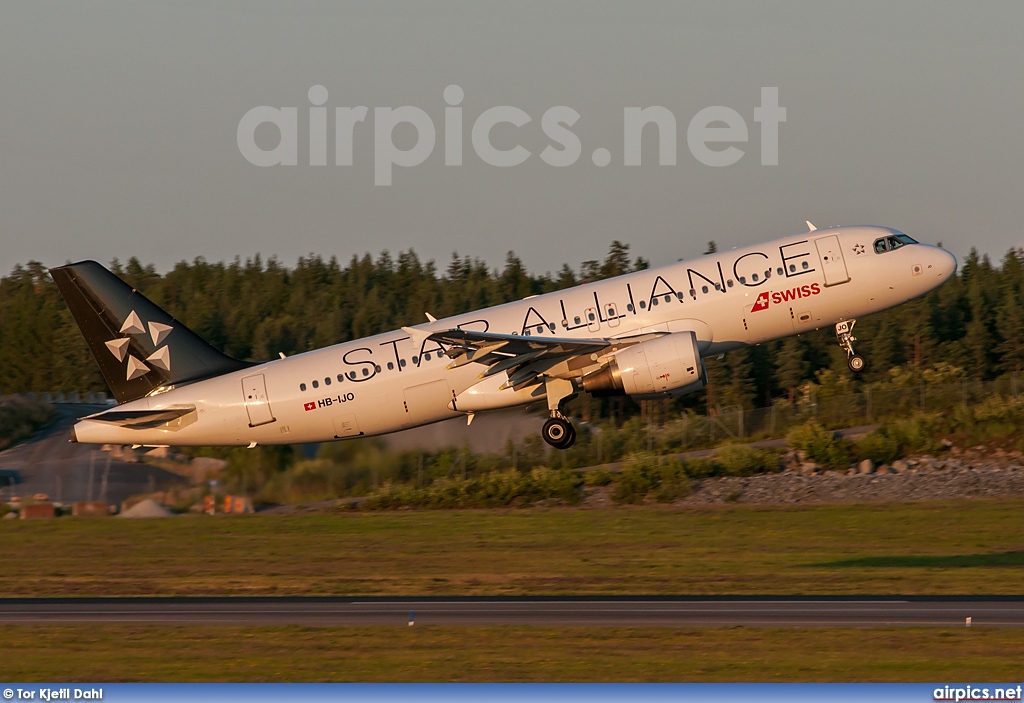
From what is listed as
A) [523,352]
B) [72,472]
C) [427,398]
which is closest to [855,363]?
[523,352]

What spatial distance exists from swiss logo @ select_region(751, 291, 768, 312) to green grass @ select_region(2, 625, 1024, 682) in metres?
12.2

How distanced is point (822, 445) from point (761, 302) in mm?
22050

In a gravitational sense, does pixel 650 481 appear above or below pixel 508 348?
below

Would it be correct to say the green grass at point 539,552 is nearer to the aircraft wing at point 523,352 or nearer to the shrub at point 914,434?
the aircraft wing at point 523,352

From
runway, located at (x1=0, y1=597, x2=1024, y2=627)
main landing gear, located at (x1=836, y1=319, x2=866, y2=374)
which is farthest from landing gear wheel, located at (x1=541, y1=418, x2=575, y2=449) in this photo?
runway, located at (x1=0, y1=597, x2=1024, y2=627)

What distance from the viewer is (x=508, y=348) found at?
3284 centimetres

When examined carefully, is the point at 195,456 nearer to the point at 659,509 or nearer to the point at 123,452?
the point at 123,452

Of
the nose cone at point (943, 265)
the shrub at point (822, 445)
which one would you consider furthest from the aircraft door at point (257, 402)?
the shrub at point (822, 445)

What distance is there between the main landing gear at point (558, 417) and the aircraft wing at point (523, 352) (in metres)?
0.38

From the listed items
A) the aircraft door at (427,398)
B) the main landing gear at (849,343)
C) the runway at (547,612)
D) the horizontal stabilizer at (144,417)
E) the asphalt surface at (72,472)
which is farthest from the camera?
the asphalt surface at (72,472)

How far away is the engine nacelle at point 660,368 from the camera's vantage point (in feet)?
106

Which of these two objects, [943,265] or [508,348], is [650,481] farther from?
[943,265]

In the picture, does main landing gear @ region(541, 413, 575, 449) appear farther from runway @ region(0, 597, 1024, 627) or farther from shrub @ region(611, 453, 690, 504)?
shrub @ region(611, 453, 690, 504)

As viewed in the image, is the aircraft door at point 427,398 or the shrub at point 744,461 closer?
the aircraft door at point 427,398
